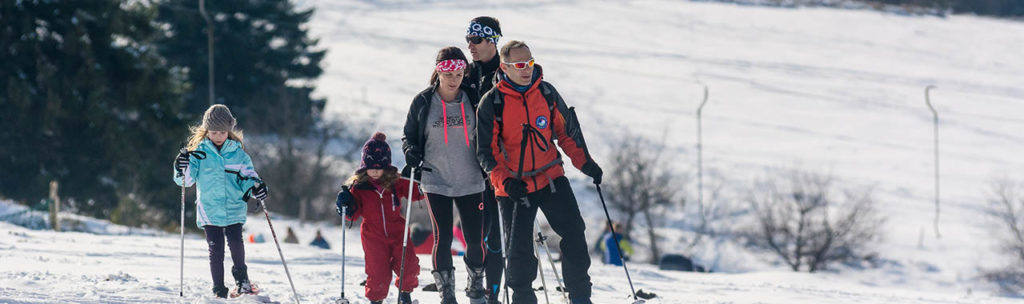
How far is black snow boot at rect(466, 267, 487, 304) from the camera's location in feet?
21.0

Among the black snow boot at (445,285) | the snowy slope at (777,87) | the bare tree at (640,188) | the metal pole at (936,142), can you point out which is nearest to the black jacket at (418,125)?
the black snow boot at (445,285)

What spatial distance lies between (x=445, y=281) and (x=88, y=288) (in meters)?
2.63

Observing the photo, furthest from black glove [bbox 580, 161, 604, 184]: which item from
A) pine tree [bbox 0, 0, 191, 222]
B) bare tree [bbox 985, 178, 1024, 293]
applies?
bare tree [bbox 985, 178, 1024, 293]

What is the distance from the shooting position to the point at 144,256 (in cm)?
1069

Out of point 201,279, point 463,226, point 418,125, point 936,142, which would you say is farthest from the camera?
point 936,142

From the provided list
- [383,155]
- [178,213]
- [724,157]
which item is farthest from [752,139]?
[383,155]

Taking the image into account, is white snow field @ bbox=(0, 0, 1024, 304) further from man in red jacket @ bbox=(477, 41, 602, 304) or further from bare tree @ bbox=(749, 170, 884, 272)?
man in red jacket @ bbox=(477, 41, 602, 304)

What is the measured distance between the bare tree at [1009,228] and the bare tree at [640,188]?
36.2 feet

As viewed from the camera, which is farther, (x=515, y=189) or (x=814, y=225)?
(x=814, y=225)

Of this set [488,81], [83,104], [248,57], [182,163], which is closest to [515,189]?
[488,81]

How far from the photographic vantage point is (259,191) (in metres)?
6.59

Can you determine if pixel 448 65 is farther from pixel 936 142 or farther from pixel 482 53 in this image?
pixel 936 142

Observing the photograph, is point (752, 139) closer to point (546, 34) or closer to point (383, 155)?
point (546, 34)

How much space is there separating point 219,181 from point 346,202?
86cm
